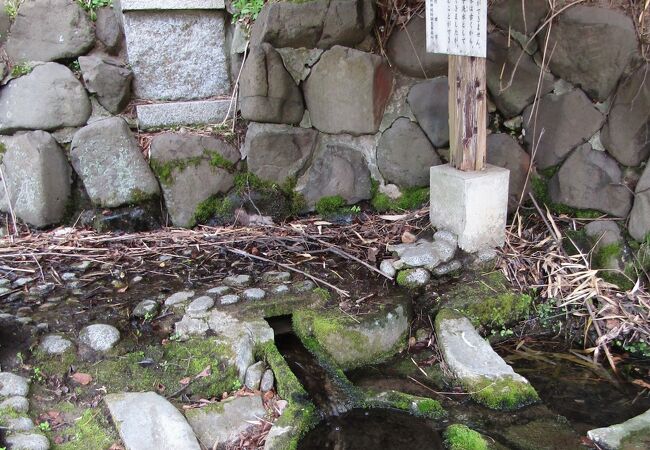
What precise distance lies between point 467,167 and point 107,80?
2.53 meters

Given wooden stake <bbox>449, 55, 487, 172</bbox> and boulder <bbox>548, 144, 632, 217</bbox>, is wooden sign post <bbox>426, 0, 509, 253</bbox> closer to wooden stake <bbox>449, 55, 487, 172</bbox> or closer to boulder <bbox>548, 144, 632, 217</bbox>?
wooden stake <bbox>449, 55, 487, 172</bbox>

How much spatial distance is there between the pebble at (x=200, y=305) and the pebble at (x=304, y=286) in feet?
1.50

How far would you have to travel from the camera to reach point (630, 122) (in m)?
3.60

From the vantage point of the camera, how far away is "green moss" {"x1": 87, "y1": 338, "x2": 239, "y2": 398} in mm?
2652

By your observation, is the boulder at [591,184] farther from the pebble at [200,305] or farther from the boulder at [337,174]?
the pebble at [200,305]

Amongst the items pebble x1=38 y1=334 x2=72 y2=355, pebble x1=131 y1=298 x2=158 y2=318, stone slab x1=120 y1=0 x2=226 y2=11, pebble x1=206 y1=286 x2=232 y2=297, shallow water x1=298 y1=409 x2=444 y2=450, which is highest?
stone slab x1=120 y1=0 x2=226 y2=11

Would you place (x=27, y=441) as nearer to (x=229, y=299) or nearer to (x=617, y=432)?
(x=229, y=299)

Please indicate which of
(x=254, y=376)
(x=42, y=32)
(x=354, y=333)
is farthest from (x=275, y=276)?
(x=42, y=32)

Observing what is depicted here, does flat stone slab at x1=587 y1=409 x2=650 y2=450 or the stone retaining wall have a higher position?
the stone retaining wall

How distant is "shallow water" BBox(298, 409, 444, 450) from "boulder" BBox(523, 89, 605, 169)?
82.7 inches

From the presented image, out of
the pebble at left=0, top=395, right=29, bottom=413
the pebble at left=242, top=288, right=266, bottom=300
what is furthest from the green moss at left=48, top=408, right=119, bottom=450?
the pebble at left=242, top=288, right=266, bottom=300

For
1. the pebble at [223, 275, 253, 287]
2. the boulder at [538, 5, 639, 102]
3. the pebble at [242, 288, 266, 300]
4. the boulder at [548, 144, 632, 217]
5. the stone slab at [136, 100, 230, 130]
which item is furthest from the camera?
the stone slab at [136, 100, 230, 130]

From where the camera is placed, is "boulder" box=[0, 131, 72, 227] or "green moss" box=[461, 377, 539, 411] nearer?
"green moss" box=[461, 377, 539, 411]

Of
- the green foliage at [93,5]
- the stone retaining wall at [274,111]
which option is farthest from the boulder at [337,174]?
the green foliage at [93,5]
